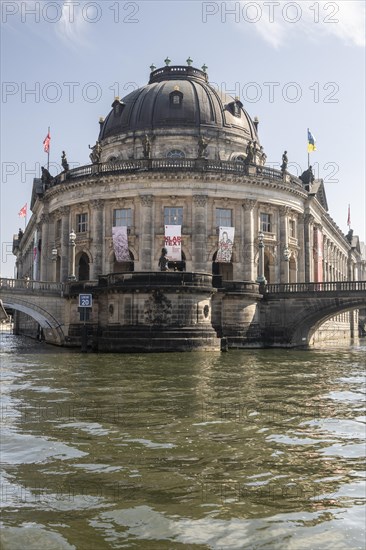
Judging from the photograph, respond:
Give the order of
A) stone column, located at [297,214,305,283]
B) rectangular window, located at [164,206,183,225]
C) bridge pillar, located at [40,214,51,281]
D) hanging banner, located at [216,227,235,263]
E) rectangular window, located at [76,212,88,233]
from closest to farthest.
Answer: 1. hanging banner, located at [216,227,235,263]
2. rectangular window, located at [164,206,183,225]
3. rectangular window, located at [76,212,88,233]
4. stone column, located at [297,214,305,283]
5. bridge pillar, located at [40,214,51,281]

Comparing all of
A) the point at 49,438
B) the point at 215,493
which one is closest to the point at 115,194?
the point at 49,438

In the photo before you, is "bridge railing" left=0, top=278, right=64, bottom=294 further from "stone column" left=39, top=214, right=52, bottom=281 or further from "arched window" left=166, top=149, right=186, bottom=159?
"arched window" left=166, top=149, right=186, bottom=159

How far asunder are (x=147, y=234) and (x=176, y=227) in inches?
127

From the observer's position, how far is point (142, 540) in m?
6.51

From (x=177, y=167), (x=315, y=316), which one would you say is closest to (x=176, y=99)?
(x=177, y=167)

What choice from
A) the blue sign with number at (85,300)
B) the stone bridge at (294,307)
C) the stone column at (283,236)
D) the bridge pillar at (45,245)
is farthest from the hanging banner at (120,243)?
the stone column at (283,236)

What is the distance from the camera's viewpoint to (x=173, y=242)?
52344 mm

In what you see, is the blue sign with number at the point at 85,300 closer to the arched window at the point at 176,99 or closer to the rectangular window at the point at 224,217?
the rectangular window at the point at 224,217

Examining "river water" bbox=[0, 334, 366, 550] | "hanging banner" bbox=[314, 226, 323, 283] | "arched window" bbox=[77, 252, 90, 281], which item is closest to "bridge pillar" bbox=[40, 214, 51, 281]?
"arched window" bbox=[77, 252, 90, 281]

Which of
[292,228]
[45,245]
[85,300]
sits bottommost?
[85,300]

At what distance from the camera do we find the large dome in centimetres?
6316

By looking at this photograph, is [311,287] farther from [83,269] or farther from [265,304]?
[83,269]

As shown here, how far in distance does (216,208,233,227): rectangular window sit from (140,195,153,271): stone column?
6009mm

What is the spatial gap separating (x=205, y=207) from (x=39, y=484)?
4704 centimetres
